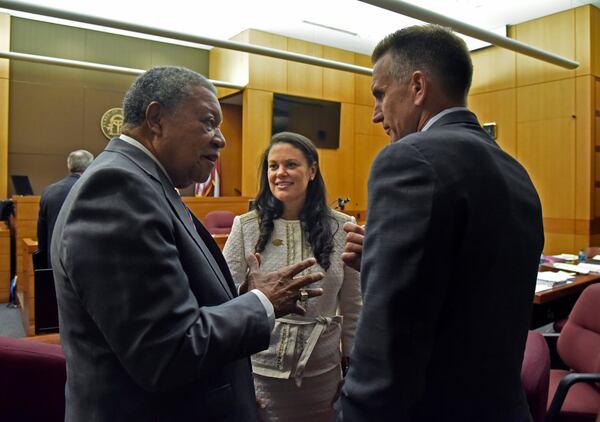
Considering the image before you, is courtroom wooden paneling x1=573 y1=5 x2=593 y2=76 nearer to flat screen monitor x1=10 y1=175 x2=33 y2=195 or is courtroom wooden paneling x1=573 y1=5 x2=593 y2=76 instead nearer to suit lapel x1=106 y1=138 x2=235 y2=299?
suit lapel x1=106 y1=138 x2=235 y2=299

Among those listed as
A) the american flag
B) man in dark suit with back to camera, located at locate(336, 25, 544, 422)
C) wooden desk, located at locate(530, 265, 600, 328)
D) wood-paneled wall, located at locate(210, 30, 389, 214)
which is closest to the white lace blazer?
man in dark suit with back to camera, located at locate(336, 25, 544, 422)

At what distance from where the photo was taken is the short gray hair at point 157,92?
123 cm

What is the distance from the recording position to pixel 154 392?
1.03 meters

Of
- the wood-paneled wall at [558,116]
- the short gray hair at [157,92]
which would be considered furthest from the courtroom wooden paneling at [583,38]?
the short gray hair at [157,92]

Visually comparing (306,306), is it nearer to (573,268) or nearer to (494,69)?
(573,268)

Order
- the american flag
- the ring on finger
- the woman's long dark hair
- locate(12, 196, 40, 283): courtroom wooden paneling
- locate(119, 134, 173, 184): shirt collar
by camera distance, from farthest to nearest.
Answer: the american flag, locate(12, 196, 40, 283): courtroom wooden paneling, the woman's long dark hair, the ring on finger, locate(119, 134, 173, 184): shirt collar

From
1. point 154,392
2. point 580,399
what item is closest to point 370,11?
point 580,399

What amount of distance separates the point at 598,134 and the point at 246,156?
5703mm

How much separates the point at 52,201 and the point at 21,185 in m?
3.50

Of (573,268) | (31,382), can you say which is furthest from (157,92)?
(573,268)

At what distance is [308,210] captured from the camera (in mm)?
2131

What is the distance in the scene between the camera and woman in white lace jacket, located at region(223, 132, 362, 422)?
1852 mm

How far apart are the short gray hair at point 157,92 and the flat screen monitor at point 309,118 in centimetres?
766

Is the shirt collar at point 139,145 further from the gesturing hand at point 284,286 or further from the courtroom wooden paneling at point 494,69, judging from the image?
the courtroom wooden paneling at point 494,69
